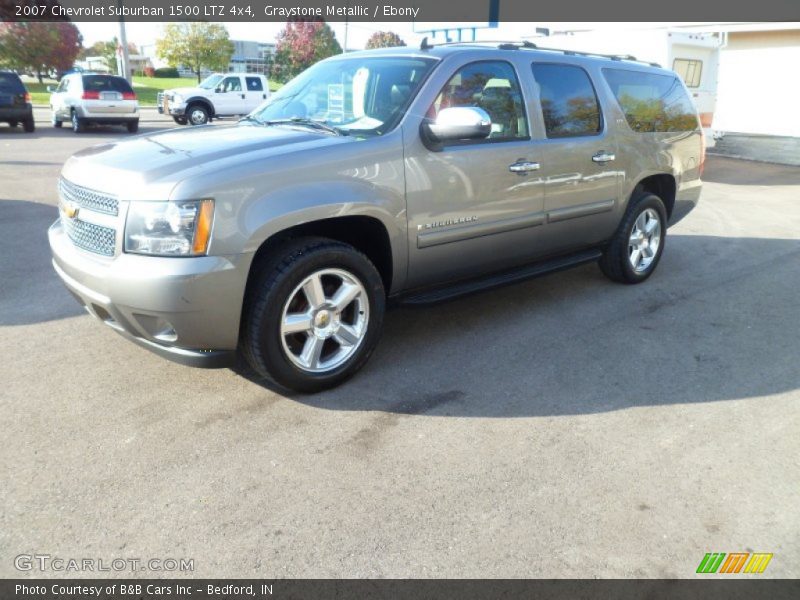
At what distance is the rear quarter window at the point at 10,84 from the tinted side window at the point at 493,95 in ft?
55.2

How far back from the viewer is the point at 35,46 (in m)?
45.7

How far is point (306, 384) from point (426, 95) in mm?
1875

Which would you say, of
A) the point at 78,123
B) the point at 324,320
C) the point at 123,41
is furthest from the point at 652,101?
the point at 123,41

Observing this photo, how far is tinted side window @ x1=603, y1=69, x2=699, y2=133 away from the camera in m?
5.54

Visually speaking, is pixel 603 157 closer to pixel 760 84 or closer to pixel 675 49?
pixel 675 49

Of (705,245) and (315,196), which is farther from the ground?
(315,196)

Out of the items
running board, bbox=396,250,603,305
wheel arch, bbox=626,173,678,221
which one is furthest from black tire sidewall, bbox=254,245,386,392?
wheel arch, bbox=626,173,678,221

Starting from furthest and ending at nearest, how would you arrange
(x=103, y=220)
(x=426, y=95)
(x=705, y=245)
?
(x=705, y=245)
(x=426, y=95)
(x=103, y=220)

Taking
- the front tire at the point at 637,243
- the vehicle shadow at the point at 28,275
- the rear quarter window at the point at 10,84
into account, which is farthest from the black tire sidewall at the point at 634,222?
the rear quarter window at the point at 10,84

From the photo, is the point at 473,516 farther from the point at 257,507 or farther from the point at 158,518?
the point at 158,518

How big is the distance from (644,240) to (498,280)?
207 cm

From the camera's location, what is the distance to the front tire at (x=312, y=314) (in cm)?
352
